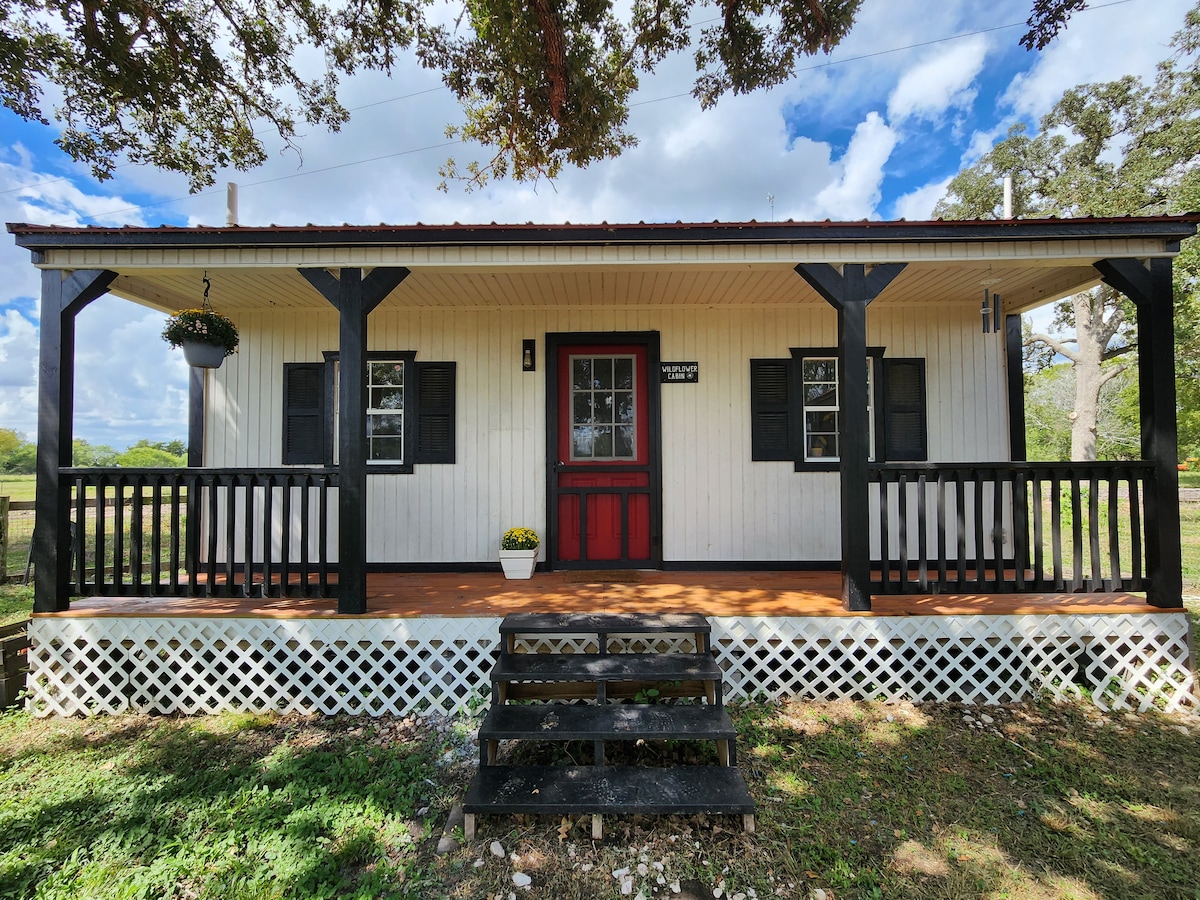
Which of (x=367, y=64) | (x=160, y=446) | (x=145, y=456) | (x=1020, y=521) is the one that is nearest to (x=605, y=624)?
(x=1020, y=521)

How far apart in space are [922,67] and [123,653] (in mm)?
16336

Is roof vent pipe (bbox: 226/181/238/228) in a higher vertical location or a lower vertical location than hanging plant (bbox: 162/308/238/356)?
higher

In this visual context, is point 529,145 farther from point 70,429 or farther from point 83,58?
point 70,429

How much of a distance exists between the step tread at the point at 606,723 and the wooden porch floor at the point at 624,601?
0.87m

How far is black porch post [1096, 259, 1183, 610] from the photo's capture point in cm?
349

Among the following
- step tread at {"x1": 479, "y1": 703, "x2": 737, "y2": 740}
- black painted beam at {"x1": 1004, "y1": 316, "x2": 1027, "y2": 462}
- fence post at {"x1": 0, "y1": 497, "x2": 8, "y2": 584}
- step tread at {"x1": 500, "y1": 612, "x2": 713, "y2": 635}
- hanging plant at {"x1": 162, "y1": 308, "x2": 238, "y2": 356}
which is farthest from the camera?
fence post at {"x1": 0, "y1": 497, "x2": 8, "y2": 584}

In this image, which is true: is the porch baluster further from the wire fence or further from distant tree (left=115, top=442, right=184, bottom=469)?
distant tree (left=115, top=442, right=184, bottom=469)

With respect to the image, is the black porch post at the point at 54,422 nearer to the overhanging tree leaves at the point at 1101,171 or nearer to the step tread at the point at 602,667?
the step tread at the point at 602,667

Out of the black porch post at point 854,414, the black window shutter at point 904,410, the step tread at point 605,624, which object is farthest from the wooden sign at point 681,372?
the step tread at point 605,624

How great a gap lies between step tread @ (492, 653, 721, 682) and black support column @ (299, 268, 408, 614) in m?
1.22

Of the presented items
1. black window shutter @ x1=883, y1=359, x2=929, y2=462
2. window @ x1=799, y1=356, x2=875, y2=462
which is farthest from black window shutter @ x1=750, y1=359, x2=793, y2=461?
black window shutter @ x1=883, y1=359, x2=929, y2=462

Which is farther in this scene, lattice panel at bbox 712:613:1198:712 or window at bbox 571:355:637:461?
window at bbox 571:355:637:461

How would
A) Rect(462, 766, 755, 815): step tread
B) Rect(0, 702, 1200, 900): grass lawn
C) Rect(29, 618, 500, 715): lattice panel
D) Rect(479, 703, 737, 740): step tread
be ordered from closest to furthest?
Rect(0, 702, 1200, 900): grass lawn, Rect(462, 766, 755, 815): step tread, Rect(479, 703, 737, 740): step tread, Rect(29, 618, 500, 715): lattice panel

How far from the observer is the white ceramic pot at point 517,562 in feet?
15.4
